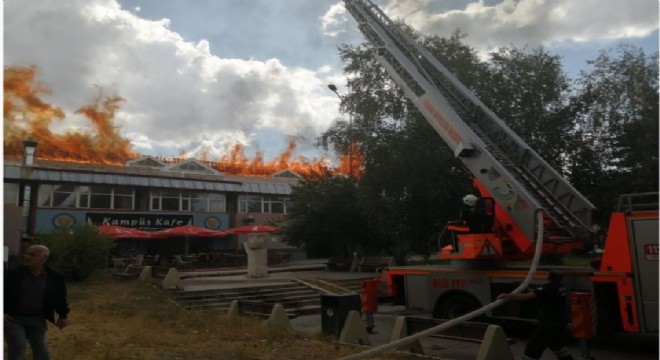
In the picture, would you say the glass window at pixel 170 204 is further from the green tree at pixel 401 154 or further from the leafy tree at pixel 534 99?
the leafy tree at pixel 534 99

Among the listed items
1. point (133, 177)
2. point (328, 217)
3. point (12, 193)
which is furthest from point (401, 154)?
point (12, 193)

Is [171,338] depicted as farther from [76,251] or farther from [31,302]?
[76,251]

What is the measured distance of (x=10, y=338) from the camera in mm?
5156

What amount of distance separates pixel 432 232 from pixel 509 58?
7.93 m

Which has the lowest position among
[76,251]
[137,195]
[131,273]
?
[131,273]

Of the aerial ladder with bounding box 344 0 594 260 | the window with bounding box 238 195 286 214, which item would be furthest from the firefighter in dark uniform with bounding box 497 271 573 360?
the window with bounding box 238 195 286 214

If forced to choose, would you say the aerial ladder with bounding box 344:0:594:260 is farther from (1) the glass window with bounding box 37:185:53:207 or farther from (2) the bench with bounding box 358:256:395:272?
(1) the glass window with bounding box 37:185:53:207

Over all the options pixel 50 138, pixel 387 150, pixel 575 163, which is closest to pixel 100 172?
pixel 50 138

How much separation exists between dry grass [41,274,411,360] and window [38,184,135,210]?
2521cm

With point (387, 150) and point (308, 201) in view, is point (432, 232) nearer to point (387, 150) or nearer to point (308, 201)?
point (387, 150)

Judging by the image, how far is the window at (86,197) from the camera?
34.2 metres

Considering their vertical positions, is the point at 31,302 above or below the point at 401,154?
below

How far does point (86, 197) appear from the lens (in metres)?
35.6

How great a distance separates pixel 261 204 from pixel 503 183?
119ft
